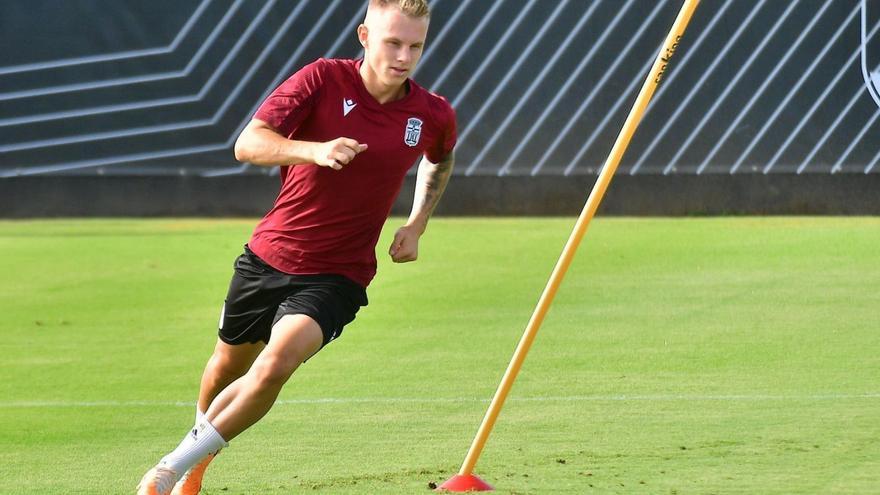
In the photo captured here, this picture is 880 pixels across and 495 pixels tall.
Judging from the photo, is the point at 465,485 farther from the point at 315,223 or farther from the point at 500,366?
the point at 500,366

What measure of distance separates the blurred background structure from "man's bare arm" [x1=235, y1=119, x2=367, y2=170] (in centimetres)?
1167

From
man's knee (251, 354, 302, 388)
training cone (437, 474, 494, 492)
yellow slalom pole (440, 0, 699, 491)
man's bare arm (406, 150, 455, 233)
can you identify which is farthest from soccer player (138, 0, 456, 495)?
training cone (437, 474, 494, 492)

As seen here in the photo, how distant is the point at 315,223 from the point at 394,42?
0.75 meters

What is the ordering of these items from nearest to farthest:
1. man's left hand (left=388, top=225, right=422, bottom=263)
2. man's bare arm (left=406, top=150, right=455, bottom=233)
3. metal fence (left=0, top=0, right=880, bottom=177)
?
1. man's left hand (left=388, top=225, right=422, bottom=263)
2. man's bare arm (left=406, top=150, right=455, bottom=233)
3. metal fence (left=0, top=0, right=880, bottom=177)

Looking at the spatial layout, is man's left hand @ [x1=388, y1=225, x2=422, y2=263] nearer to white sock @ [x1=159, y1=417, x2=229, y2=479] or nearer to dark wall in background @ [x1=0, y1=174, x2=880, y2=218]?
white sock @ [x1=159, y1=417, x2=229, y2=479]

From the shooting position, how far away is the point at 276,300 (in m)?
5.69

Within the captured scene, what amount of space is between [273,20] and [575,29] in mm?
3469

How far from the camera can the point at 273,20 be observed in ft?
56.5

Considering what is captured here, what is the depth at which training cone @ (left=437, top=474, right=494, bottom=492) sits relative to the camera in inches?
226

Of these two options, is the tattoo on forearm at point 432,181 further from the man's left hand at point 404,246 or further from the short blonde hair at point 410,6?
the short blonde hair at point 410,6

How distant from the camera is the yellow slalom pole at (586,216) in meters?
5.43

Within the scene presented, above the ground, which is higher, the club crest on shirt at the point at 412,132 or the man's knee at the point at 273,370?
the club crest on shirt at the point at 412,132

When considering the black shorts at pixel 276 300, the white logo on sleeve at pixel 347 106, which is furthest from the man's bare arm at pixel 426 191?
the white logo on sleeve at pixel 347 106

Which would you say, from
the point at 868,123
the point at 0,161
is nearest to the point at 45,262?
the point at 0,161
